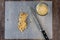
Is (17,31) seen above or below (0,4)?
below

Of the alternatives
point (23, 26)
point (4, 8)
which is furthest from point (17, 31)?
point (4, 8)

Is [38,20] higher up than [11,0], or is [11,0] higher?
[11,0]

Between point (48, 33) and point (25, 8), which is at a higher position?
point (25, 8)

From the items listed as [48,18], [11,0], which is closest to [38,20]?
[48,18]

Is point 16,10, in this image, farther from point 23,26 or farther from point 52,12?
point 52,12

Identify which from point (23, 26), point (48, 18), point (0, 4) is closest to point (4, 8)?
point (0, 4)

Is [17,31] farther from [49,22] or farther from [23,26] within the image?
[49,22]

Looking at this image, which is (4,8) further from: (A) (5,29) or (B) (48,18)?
(B) (48,18)
